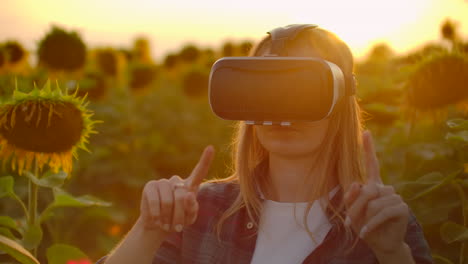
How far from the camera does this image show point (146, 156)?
527 centimetres

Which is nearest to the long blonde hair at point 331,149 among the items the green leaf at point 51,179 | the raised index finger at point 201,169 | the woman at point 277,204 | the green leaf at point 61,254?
the woman at point 277,204

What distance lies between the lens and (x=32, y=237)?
1.88 metres

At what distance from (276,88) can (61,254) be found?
86 cm

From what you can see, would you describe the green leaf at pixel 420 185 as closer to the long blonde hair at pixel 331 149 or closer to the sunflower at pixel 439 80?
the long blonde hair at pixel 331 149

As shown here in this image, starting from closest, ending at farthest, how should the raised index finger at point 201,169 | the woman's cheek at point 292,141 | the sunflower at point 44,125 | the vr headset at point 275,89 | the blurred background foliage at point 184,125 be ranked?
the vr headset at point 275,89, the raised index finger at point 201,169, the woman's cheek at point 292,141, the sunflower at point 44,125, the blurred background foliage at point 184,125

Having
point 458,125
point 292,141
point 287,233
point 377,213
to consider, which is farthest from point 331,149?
point 377,213

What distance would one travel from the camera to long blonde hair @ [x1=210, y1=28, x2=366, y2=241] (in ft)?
5.47

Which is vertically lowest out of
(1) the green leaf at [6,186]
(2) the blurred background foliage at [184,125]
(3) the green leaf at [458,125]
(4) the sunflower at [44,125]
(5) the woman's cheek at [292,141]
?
(2) the blurred background foliage at [184,125]

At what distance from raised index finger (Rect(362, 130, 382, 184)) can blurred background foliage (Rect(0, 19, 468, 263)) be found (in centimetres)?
52

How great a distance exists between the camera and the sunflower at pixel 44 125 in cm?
185

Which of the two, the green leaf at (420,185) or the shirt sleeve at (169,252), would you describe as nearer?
the shirt sleeve at (169,252)

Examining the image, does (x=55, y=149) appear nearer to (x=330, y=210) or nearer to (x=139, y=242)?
(x=139, y=242)

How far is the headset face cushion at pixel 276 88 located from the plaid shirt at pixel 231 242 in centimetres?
39

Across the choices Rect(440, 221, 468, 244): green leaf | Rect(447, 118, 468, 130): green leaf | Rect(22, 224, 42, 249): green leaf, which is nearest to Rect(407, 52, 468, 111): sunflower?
Rect(447, 118, 468, 130): green leaf
